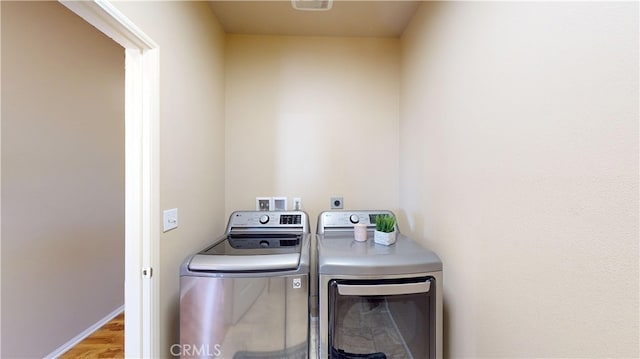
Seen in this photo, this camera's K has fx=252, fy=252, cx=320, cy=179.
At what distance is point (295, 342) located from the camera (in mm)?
1155

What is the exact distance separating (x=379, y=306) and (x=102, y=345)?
2284 mm

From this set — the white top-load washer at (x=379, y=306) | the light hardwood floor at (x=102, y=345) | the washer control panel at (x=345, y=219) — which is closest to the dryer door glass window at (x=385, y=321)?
the white top-load washer at (x=379, y=306)

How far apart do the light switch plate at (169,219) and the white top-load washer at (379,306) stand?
0.78m

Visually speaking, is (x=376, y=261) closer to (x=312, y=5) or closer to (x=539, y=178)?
(x=539, y=178)

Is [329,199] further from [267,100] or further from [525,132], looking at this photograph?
[525,132]

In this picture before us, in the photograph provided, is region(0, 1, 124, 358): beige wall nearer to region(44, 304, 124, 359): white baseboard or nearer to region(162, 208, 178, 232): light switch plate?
region(44, 304, 124, 359): white baseboard

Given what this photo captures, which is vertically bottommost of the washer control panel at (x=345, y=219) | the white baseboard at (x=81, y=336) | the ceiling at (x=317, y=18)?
the white baseboard at (x=81, y=336)

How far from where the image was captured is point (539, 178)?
0.79 metres

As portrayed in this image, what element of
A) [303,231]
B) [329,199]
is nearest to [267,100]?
[329,199]

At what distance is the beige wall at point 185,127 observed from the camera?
4.04ft

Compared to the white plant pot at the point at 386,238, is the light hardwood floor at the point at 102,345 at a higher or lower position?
lower

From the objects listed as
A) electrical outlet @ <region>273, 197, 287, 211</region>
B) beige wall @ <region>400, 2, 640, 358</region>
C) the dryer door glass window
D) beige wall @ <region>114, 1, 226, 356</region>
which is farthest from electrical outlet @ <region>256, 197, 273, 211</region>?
beige wall @ <region>400, 2, 640, 358</region>

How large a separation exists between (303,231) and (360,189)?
65 cm

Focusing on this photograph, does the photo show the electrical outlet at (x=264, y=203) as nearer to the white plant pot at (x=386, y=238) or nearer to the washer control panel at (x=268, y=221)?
the washer control panel at (x=268, y=221)
